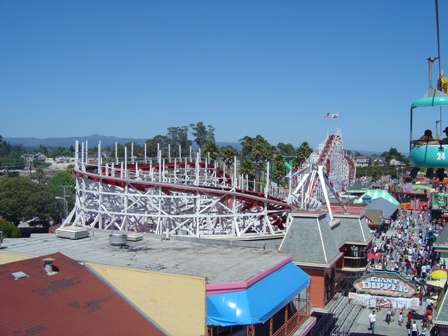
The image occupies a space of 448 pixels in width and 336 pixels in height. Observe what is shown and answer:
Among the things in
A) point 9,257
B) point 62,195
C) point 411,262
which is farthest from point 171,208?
point 62,195

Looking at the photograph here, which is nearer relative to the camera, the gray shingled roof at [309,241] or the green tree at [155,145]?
the gray shingled roof at [309,241]

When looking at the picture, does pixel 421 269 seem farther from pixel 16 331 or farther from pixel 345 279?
pixel 16 331

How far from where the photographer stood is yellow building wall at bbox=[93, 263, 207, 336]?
462 inches

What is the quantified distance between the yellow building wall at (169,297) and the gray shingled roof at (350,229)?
12443 millimetres

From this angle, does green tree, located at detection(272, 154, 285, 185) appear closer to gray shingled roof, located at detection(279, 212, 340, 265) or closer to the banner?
gray shingled roof, located at detection(279, 212, 340, 265)

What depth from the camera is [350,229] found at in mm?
23984

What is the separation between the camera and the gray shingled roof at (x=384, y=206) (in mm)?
55562

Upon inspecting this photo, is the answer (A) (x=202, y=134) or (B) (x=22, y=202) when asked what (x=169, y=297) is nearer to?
(B) (x=22, y=202)

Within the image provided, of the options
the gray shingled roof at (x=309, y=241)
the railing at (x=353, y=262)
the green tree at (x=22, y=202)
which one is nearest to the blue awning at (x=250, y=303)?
the gray shingled roof at (x=309, y=241)

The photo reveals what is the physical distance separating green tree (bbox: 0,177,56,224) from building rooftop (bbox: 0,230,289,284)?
3250 centimetres

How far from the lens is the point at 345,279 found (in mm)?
22000

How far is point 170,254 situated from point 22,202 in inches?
1508

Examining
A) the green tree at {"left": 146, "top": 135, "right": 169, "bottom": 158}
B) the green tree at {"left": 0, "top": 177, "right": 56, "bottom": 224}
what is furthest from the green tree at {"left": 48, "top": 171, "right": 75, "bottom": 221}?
the green tree at {"left": 146, "top": 135, "right": 169, "bottom": 158}

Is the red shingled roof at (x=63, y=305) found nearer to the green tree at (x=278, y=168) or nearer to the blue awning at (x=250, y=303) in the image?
the blue awning at (x=250, y=303)
